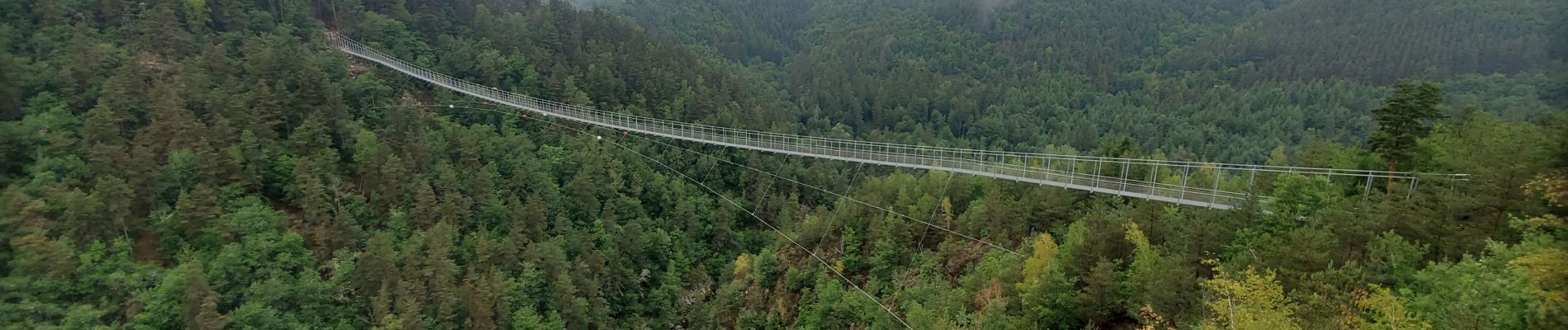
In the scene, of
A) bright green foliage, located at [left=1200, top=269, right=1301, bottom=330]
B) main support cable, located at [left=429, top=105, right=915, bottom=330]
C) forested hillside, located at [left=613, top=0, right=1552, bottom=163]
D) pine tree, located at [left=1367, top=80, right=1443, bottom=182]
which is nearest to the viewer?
bright green foliage, located at [left=1200, top=269, right=1301, bottom=330]

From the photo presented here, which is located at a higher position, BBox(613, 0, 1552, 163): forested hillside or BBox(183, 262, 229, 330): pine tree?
BBox(183, 262, 229, 330): pine tree

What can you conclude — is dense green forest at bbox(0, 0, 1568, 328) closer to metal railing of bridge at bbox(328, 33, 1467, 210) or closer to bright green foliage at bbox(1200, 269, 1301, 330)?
bright green foliage at bbox(1200, 269, 1301, 330)

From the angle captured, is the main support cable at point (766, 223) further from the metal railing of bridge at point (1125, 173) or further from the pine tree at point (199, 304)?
the pine tree at point (199, 304)

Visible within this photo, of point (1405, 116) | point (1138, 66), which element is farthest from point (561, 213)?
point (1138, 66)

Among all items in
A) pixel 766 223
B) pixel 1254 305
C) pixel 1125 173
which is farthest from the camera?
pixel 766 223

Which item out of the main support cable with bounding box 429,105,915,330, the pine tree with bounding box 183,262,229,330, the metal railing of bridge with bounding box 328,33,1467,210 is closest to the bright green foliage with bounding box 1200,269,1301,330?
the metal railing of bridge with bounding box 328,33,1467,210

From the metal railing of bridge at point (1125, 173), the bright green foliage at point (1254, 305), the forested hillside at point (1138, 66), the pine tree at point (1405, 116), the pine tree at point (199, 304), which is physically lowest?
the forested hillside at point (1138, 66)

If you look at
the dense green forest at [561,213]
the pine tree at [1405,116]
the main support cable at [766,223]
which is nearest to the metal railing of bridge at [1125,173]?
the dense green forest at [561,213]

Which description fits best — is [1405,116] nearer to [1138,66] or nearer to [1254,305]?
[1254,305]

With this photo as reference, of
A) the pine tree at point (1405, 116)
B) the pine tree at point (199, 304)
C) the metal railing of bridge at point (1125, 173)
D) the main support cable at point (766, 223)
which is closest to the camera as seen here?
the metal railing of bridge at point (1125, 173)

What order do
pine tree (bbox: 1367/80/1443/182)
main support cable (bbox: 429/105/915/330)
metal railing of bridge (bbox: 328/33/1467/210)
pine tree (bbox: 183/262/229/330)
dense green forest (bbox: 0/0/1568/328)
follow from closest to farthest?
dense green forest (bbox: 0/0/1568/328) → metal railing of bridge (bbox: 328/33/1467/210) → pine tree (bbox: 1367/80/1443/182) → pine tree (bbox: 183/262/229/330) → main support cable (bbox: 429/105/915/330)
